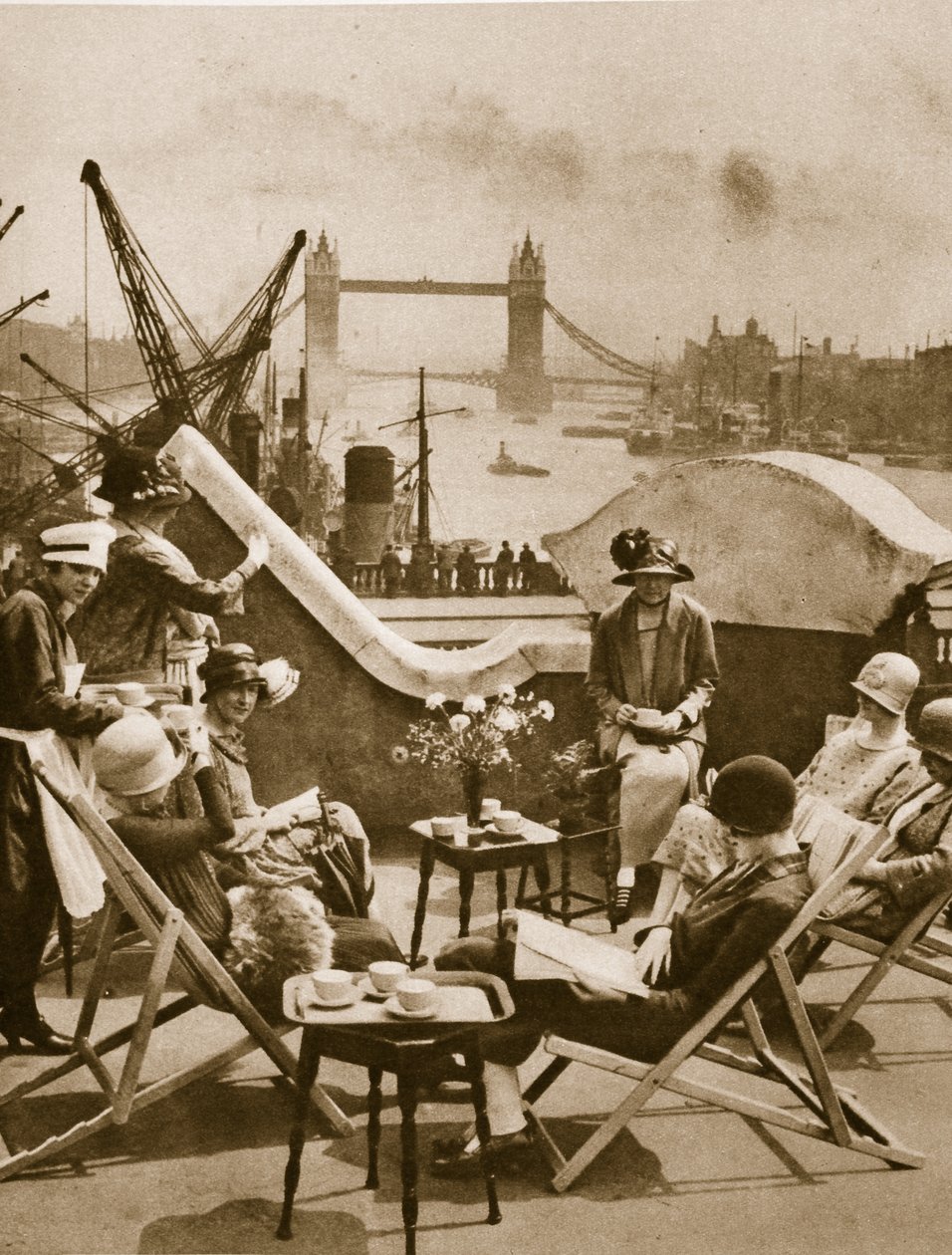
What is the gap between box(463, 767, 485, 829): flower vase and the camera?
502 cm

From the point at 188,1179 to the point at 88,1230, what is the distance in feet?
0.98

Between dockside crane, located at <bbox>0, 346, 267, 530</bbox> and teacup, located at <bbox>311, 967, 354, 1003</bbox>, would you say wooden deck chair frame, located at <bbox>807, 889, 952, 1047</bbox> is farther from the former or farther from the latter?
dockside crane, located at <bbox>0, 346, 267, 530</bbox>

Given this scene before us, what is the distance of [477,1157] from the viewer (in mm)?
3408

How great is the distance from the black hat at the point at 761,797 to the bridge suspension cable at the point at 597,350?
429cm

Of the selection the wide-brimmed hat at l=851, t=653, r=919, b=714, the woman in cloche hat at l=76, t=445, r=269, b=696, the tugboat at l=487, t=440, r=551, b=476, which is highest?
the tugboat at l=487, t=440, r=551, b=476

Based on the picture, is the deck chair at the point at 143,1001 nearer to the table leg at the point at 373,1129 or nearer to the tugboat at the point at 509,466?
the table leg at the point at 373,1129

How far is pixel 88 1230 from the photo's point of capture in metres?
3.14

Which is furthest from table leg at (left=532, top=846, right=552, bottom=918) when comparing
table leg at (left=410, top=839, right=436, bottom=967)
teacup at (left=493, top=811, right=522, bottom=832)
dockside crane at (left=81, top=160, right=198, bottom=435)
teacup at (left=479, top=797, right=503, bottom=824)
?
dockside crane at (left=81, top=160, right=198, bottom=435)

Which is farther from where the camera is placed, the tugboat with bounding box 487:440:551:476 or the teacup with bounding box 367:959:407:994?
the tugboat with bounding box 487:440:551:476

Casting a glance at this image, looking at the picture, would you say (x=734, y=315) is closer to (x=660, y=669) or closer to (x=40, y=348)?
(x=660, y=669)

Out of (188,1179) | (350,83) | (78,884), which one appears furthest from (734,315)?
(188,1179)

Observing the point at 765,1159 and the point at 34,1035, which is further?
the point at 34,1035

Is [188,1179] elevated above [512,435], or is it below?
below

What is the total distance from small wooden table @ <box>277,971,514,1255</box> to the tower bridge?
468 centimetres
